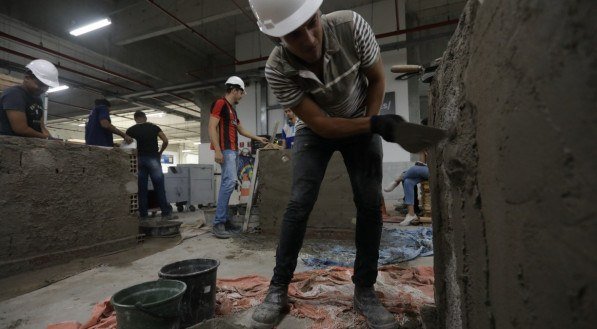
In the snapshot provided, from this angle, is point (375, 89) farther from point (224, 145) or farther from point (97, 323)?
point (224, 145)

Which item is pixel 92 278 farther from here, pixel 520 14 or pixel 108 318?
pixel 520 14

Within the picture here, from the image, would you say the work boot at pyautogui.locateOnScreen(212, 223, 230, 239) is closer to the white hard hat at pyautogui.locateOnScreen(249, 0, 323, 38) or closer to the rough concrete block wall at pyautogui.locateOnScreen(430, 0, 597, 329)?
the white hard hat at pyautogui.locateOnScreen(249, 0, 323, 38)

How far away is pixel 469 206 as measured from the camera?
2.96 ft

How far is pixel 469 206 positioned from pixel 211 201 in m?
7.06

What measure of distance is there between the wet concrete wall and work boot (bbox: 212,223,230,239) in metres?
0.43

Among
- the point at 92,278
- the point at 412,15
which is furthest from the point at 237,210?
the point at 412,15

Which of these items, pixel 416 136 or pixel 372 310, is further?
pixel 372 310

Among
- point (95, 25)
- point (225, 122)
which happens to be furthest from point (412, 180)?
point (95, 25)

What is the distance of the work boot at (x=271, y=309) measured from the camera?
1.40 meters

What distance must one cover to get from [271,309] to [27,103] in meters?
3.12

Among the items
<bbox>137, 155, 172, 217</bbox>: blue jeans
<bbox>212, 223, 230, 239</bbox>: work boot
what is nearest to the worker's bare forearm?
<bbox>212, 223, 230, 239</bbox>: work boot

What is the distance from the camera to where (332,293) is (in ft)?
5.71

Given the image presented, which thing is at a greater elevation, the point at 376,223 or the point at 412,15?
the point at 412,15

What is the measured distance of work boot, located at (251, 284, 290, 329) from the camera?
1396mm
